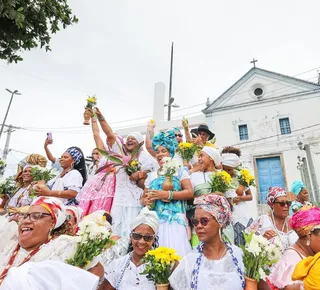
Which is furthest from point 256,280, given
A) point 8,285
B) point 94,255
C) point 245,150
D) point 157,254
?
point 245,150

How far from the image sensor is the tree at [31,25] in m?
5.95

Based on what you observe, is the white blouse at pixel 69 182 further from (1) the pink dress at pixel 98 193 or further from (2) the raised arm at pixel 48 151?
(2) the raised arm at pixel 48 151

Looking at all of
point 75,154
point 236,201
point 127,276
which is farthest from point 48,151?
point 236,201

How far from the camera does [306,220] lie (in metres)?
2.53

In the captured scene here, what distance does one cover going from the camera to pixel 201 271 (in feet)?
7.65

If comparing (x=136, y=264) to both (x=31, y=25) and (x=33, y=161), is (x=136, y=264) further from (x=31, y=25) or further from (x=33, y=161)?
(x=31, y=25)

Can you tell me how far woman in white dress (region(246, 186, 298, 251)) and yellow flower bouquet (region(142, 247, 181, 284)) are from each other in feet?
5.45

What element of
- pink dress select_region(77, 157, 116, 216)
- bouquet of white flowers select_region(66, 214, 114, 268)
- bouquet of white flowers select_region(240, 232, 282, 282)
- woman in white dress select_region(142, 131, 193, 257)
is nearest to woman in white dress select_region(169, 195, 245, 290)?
bouquet of white flowers select_region(240, 232, 282, 282)

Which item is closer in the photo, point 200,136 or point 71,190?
point 71,190

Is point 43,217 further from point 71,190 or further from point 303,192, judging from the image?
point 303,192

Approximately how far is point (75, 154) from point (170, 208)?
2.09m

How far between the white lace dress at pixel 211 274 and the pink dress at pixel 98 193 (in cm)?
196

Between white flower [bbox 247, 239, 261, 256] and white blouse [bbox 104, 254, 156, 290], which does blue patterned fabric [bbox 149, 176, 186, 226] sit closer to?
white blouse [bbox 104, 254, 156, 290]

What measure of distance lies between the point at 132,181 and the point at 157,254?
1.89 m
